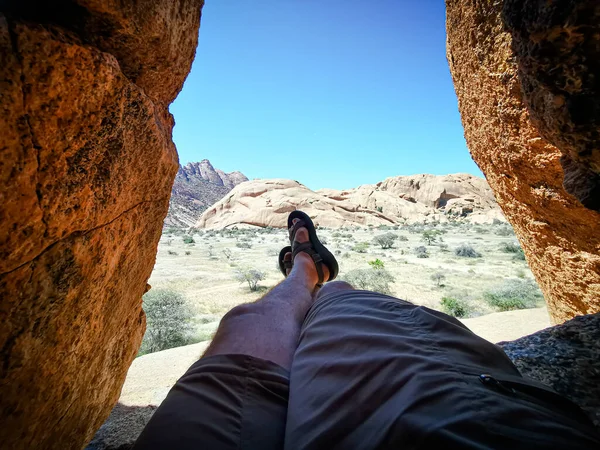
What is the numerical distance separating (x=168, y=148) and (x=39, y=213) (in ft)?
2.08

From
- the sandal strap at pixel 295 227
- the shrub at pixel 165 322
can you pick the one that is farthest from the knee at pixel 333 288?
the shrub at pixel 165 322

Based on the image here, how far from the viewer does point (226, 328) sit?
46.5 inches

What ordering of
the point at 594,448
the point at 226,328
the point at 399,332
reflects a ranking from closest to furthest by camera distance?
1. the point at 594,448
2. the point at 399,332
3. the point at 226,328

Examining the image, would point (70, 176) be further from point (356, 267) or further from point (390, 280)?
point (356, 267)

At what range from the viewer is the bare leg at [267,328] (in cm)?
103

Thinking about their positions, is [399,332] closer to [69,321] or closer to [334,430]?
[334,430]

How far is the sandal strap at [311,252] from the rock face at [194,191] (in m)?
14.2

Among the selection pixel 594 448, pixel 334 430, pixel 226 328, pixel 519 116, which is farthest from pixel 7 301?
pixel 519 116

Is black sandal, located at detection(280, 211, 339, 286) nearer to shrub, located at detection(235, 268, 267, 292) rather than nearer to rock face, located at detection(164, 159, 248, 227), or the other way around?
shrub, located at detection(235, 268, 267, 292)

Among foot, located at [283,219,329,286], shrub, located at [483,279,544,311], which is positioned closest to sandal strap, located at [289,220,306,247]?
foot, located at [283,219,329,286]

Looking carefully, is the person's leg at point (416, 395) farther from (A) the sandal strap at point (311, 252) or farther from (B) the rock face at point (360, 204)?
(B) the rock face at point (360, 204)

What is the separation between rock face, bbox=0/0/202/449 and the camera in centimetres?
59

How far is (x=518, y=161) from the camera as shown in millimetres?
1539

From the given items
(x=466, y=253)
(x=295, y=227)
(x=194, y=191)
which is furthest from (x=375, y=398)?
(x=194, y=191)
